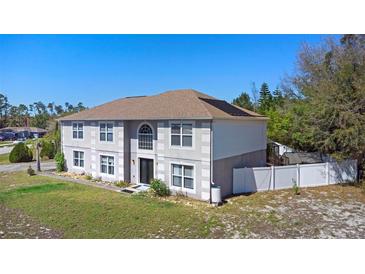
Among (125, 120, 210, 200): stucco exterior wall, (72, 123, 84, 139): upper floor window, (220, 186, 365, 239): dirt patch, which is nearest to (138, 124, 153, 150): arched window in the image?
(125, 120, 210, 200): stucco exterior wall

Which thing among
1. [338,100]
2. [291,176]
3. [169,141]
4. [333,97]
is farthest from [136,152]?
[338,100]

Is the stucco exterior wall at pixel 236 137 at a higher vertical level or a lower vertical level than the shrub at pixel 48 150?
higher

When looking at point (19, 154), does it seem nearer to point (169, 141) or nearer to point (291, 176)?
point (169, 141)

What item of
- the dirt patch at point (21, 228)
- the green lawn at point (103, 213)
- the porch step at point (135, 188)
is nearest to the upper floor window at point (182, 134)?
the green lawn at point (103, 213)

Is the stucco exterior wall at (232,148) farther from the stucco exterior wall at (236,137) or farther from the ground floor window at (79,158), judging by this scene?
the ground floor window at (79,158)
